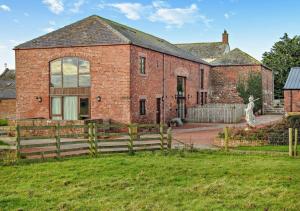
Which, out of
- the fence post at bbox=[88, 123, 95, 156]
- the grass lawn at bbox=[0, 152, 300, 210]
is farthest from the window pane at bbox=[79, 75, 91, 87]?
the grass lawn at bbox=[0, 152, 300, 210]

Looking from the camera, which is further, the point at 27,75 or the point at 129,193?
the point at 27,75

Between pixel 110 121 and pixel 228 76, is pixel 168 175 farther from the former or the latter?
pixel 228 76

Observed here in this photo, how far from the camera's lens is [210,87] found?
47938mm

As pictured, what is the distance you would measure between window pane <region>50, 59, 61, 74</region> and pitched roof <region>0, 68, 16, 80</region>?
3612 centimetres

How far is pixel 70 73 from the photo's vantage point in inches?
1188

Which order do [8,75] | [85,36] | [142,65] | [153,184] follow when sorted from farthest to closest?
1. [8,75]
2. [142,65]
3. [85,36]
4. [153,184]

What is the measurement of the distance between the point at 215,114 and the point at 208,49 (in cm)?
2817

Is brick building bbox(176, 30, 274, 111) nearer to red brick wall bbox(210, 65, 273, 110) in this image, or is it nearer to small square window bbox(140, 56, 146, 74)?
red brick wall bbox(210, 65, 273, 110)

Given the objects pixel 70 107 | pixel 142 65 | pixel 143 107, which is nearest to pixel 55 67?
pixel 70 107

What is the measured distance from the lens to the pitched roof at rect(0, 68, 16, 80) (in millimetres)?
64750

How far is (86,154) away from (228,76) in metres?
33.5

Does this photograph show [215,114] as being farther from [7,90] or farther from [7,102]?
[7,90]

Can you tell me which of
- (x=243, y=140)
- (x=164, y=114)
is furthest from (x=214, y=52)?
(x=243, y=140)

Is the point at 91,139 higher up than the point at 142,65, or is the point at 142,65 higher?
the point at 142,65
